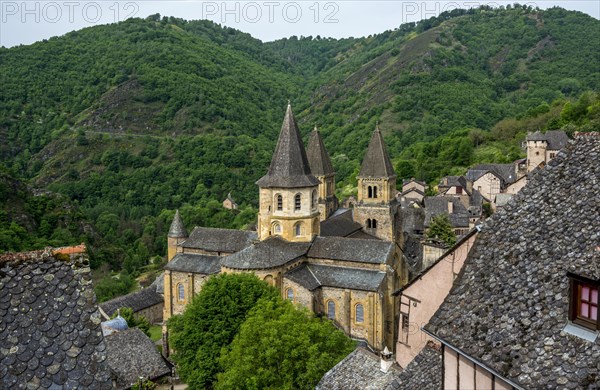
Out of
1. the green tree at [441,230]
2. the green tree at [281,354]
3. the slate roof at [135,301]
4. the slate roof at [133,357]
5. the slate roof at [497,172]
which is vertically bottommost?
the slate roof at [135,301]

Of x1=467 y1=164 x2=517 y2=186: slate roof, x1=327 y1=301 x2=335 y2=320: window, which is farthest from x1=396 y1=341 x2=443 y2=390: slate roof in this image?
x1=467 y1=164 x2=517 y2=186: slate roof

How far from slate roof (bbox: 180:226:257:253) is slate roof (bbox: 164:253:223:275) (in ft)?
2.75

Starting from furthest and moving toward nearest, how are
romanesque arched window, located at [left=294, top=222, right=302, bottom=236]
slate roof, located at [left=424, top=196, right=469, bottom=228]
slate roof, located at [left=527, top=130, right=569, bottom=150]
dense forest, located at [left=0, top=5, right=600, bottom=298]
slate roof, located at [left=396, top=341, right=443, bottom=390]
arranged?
dense forest, located at [left=0, top=5, right=600, bottom=298] → slate roof, located at [left=527, top=130, right=569, bottom=150] → slate roof, located at [left=424, top=196, right=469, bottom=228] → romanesque arched window, located at [left=294, top=222, right=302, bottom=236] → slate roof, located at [left=396, top=341, right=443, bottom=390]

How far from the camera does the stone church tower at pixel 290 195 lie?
44.7 metres

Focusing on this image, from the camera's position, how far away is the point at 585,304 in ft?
28.3

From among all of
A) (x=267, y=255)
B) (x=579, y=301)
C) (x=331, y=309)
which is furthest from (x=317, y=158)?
(x=579, y=301)

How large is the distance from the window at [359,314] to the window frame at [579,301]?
109 ft

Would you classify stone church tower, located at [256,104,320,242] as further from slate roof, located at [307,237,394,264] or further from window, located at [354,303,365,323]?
window, located at [354,303,365,323]

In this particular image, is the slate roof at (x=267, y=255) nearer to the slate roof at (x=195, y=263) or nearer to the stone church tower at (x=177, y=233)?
the slate roof at (x=195, y=263)

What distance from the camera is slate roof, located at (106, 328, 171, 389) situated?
37594 mm

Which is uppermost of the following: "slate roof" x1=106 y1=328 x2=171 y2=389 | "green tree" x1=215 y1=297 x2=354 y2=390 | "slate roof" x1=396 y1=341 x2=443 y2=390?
"slate roof" x1=396 y1=341 x2=443 y2=390

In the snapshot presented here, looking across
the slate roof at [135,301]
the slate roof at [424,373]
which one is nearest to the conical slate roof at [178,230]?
the slate roof at [135,301]

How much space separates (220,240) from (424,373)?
38408 millimetres

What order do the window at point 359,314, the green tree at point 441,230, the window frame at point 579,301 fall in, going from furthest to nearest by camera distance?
the green tree at point 441,230, the window at point 359,314, the window frame at point 579,301
